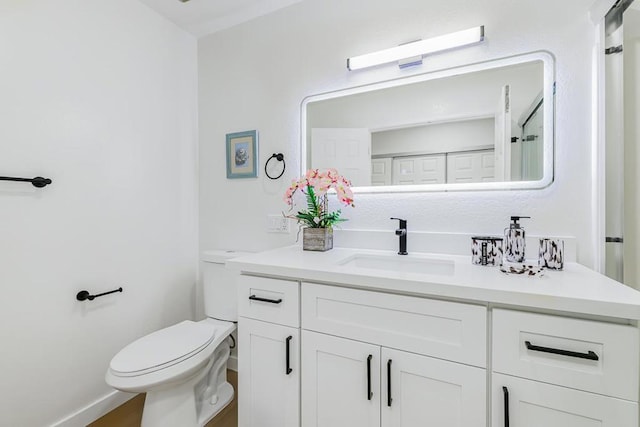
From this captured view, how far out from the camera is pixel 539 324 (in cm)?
81

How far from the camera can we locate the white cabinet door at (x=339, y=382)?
39.8 inches

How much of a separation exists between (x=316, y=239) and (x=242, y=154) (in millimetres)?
838

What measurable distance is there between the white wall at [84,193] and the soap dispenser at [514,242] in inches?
76.0

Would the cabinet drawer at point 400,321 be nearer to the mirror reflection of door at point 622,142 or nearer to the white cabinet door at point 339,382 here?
the white cabinet door at point 339,382

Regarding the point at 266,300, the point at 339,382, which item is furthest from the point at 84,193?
the point at 339,382

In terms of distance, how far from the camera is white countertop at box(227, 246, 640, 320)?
758 millimetres

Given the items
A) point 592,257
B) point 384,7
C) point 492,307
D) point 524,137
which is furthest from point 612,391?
point 384,7

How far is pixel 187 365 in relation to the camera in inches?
52.0

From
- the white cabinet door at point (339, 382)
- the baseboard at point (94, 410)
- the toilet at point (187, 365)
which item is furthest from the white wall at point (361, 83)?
the baseboard at point (94, 410)

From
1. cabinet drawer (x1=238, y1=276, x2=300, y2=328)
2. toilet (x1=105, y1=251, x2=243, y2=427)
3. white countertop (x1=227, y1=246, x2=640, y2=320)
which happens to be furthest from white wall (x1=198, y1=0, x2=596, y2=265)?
cabinet drawer (x1=238, y1=276, x2=300, y2=328)

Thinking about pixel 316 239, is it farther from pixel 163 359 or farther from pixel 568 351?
pixel 568 351

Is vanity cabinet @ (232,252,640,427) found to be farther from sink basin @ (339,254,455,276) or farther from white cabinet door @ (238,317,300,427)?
sink basin @ (339,254,455,276)

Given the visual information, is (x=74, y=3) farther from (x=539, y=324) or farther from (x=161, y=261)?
(x=539, y=324)

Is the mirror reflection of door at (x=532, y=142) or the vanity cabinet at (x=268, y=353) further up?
the mirror reflection of door at (x=532, y=142)
